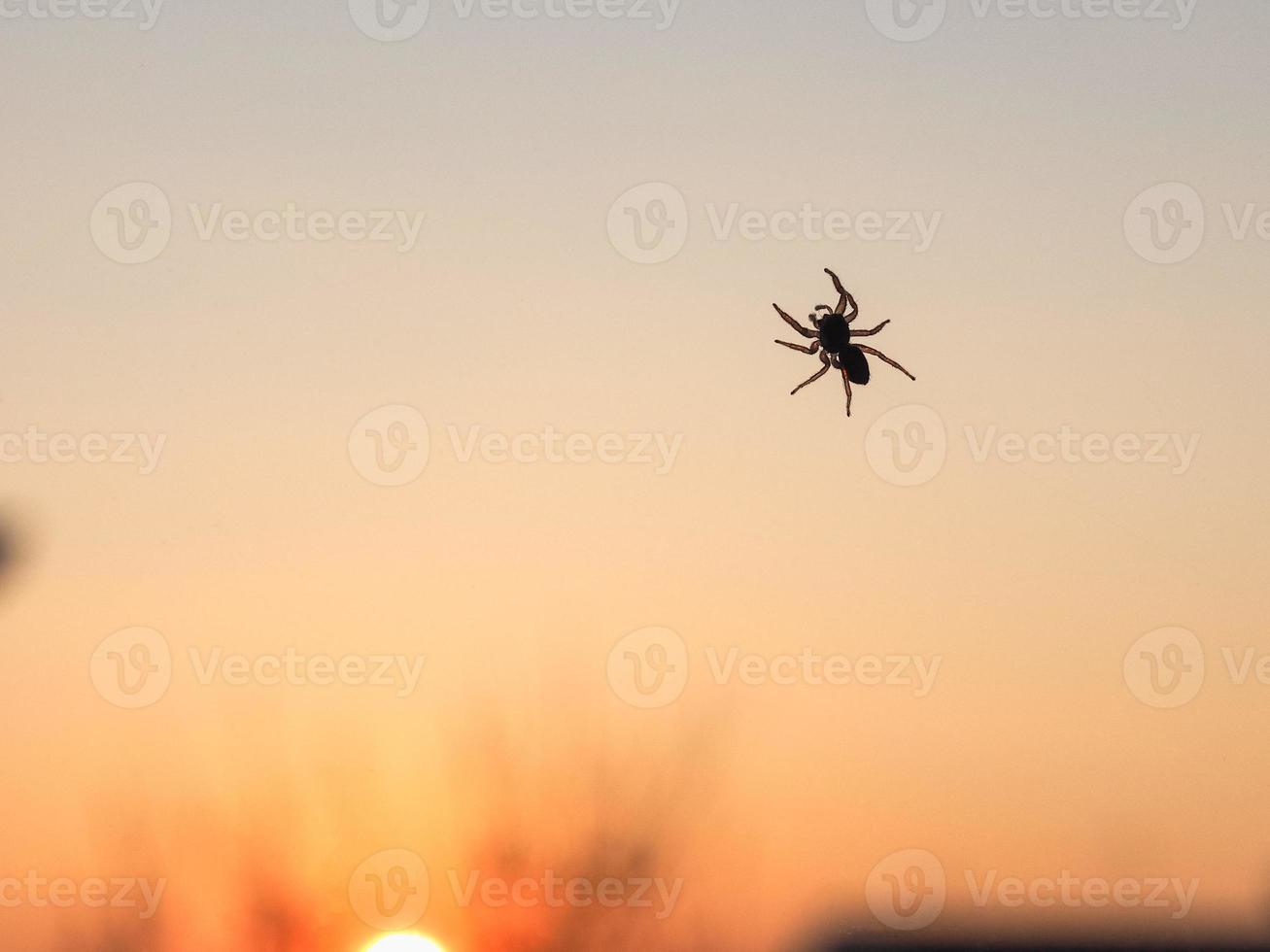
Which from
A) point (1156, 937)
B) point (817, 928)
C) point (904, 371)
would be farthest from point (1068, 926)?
point (904, 371)

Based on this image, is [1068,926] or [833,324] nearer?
[833,324]

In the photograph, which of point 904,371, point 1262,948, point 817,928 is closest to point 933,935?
point 817,928

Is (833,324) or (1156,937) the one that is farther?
(1156,937)

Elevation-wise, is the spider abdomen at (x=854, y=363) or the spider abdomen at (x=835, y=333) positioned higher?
the spider abdomen at (x=835, y=333)

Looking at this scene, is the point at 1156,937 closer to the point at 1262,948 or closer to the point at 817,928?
the point at 1262,948

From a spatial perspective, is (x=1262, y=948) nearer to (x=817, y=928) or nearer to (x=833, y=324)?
(x=817, y=928)

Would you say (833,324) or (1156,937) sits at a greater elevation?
(833,324)

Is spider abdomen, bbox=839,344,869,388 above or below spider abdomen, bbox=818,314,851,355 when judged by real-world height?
below
